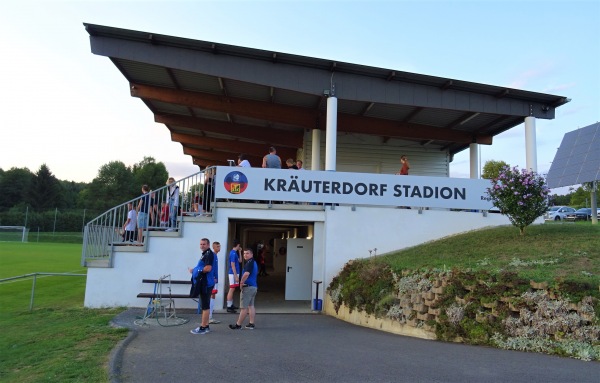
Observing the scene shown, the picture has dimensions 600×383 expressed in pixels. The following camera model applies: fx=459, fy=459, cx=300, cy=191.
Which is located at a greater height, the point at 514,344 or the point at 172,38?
the point at 172,38

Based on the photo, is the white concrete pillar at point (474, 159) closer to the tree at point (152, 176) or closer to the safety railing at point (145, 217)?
the safety railing at point (145, 217)

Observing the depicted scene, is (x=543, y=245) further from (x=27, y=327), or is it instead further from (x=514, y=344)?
(x=27, y=327)

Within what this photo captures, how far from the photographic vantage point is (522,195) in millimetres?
10672

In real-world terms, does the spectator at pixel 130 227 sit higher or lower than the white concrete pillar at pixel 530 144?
lower

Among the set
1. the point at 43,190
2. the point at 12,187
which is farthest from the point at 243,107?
the point at 12,187

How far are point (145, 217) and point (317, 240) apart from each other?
447 centimetres

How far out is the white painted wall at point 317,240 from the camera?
11.1m

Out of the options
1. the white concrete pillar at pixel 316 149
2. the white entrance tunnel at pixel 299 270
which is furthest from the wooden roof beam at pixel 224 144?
the white entrance tunnel at pixel 299 270

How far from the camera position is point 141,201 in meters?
11.5

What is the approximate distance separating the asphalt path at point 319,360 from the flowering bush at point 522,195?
466 cm

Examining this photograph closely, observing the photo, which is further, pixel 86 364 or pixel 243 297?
pixel 243 297

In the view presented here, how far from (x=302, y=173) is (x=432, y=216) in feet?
12.4

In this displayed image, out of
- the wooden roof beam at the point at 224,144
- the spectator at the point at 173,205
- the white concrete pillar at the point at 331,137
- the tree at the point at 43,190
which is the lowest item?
the spectator at the point at 173,205

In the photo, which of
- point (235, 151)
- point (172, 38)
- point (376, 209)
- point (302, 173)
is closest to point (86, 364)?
point (302, 173)
